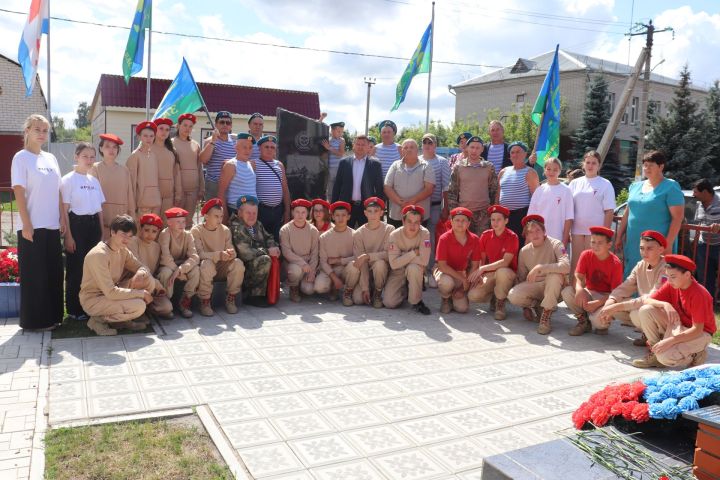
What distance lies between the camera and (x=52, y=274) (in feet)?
18.5

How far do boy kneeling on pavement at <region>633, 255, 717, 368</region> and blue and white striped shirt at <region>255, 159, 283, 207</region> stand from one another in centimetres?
454

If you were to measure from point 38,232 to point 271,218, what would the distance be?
9.46 feet

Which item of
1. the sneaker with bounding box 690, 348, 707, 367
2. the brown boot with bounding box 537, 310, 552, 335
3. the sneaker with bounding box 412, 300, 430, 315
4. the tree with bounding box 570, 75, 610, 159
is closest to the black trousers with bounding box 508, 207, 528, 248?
the brown boot with bounding box 537, 310, 552, 335

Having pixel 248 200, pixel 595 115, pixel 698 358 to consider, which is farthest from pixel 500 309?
pixel 595 115

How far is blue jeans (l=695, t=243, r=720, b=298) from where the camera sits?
7.46 metres

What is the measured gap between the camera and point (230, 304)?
263 inches

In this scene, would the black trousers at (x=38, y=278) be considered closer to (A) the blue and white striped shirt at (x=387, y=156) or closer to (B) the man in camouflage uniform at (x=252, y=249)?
(B) the man in camouflage uniform at (x=252, y=249)

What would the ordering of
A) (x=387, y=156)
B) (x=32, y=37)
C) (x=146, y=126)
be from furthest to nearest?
(x=387, y=156)
(x=32, y=37)
(x=146, y=126)

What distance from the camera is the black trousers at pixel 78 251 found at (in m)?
5.89

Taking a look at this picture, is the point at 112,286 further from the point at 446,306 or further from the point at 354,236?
the point at 446,306

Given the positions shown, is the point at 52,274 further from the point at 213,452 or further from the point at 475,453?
the point at 475,453

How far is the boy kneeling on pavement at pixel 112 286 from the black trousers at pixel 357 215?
129 inches

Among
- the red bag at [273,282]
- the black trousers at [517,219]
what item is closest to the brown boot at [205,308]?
the red bag at [273,282]

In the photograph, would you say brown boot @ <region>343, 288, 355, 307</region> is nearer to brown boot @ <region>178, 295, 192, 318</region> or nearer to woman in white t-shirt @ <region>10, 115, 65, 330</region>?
brown boot @ <region>178, 295, 192, 318</region>
